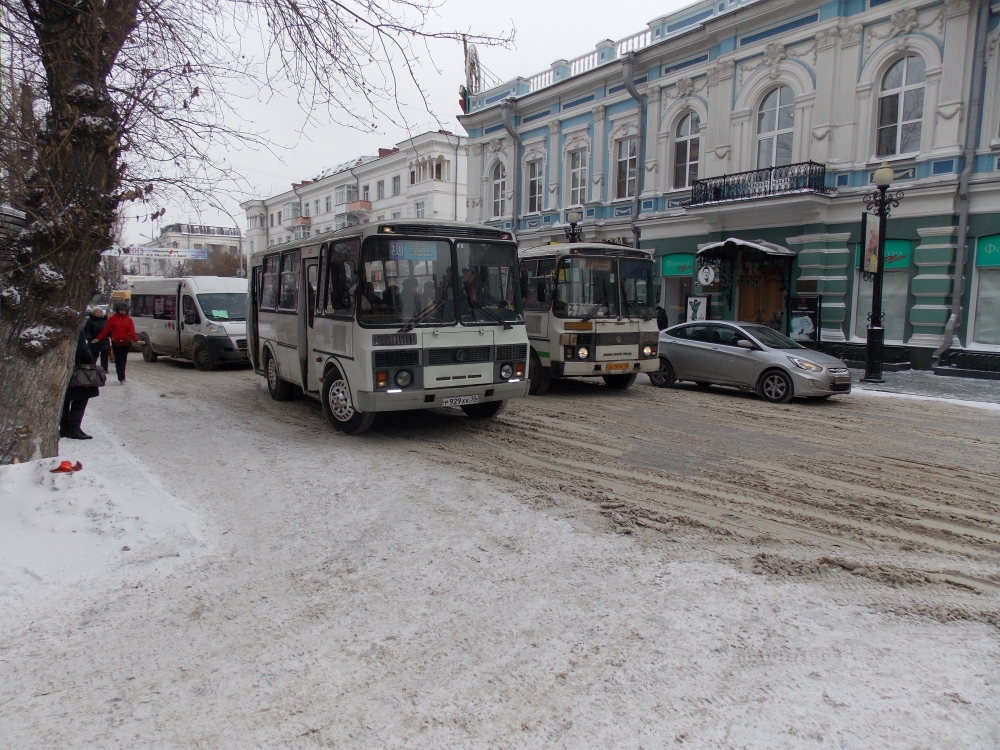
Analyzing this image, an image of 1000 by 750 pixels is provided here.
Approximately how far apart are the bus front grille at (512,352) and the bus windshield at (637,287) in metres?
3.94

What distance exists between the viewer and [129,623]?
391 cm

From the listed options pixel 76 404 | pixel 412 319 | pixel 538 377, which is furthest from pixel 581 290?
pixel 76 404

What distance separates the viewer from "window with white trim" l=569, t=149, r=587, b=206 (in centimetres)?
2675

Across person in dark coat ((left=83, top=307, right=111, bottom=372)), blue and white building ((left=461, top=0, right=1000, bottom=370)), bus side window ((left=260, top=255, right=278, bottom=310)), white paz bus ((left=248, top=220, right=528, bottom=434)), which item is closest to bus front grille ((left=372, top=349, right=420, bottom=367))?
white paz bus ((left=248, top=220, right=528, bottom=434))

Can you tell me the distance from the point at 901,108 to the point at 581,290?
12139 millimetres

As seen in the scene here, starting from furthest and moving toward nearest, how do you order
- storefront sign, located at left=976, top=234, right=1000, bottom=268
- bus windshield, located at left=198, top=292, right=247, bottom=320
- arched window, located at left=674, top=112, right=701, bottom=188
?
arched window, located at left=674, top=112, right=701, bottom=188
bus windshield, located at left=198, top=292, right=247, bottom=320
storefront sign, located at left=976, top=234, right=1000, bottom=268

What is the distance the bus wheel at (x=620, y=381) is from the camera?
1343cm

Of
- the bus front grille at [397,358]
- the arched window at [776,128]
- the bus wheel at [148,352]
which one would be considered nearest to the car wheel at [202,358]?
the bus wheel at [148,352]

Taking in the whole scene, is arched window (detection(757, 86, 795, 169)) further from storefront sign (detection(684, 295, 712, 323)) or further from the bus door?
the bus door

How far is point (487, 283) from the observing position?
8.80 m

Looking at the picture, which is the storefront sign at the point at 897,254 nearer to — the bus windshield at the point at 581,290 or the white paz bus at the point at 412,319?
the bus windshield at the point at 581,290

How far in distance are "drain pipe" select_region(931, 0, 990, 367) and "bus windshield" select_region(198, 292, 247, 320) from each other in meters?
17.6

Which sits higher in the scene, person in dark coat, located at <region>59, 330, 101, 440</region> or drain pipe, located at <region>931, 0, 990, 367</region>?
drain pipe, located at <region>931, 0, 990, 367</region>

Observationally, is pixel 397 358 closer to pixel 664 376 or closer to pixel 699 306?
pixel 664 376
